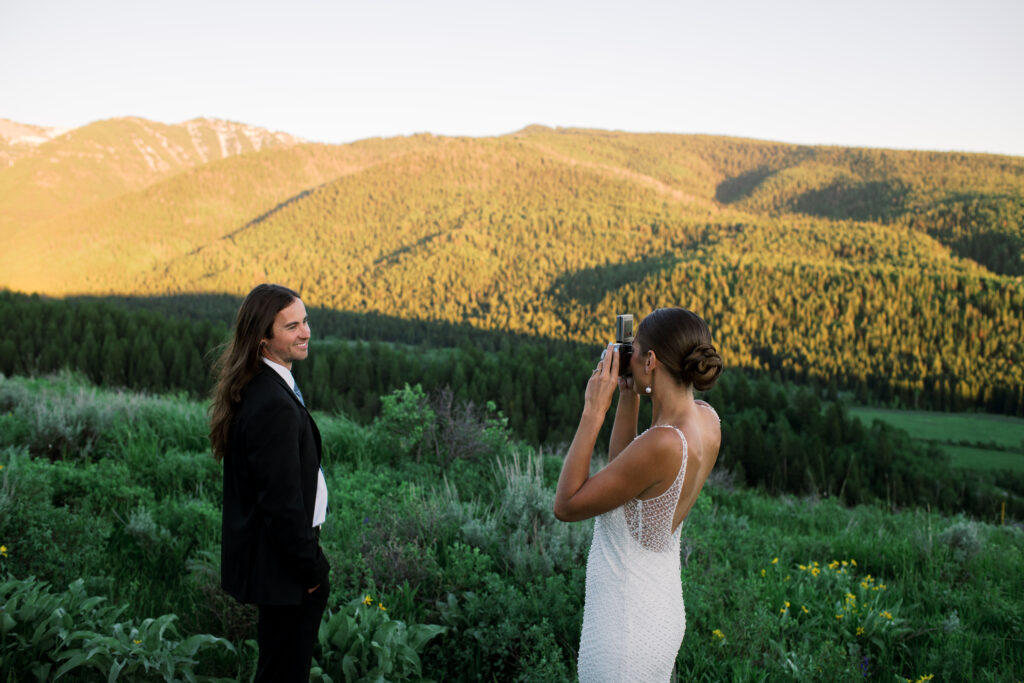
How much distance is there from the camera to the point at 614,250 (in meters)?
114

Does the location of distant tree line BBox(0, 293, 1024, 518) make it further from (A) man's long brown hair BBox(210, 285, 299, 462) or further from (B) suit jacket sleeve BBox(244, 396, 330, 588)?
(B) suit jacket sleeve BBox(244, 396, 330, 588)

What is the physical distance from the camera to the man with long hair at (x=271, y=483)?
238 centimetres

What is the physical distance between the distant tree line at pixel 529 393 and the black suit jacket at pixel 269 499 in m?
20.9

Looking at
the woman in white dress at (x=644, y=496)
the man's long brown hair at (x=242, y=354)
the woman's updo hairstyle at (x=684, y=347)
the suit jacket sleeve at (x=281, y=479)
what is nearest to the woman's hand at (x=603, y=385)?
the woman in white dress at (x=644, y=496)

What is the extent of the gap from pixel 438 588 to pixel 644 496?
8.15ft

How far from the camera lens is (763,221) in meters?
120

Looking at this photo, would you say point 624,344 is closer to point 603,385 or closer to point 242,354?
point 603,385

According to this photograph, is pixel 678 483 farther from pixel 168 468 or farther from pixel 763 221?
pixel 763 221

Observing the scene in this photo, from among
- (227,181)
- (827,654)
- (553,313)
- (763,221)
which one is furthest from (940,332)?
(227,181)

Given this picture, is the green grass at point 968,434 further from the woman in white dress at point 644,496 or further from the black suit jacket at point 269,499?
the black suit jacket at point 269,499

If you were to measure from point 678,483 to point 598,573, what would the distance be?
418 millimetres

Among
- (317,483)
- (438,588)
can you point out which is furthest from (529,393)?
(317,483)

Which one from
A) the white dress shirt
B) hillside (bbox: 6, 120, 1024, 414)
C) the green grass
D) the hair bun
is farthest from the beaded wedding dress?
hillside (bbox: 6, 120, 1024, 414)

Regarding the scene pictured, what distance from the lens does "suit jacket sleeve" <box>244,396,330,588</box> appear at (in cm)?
236
